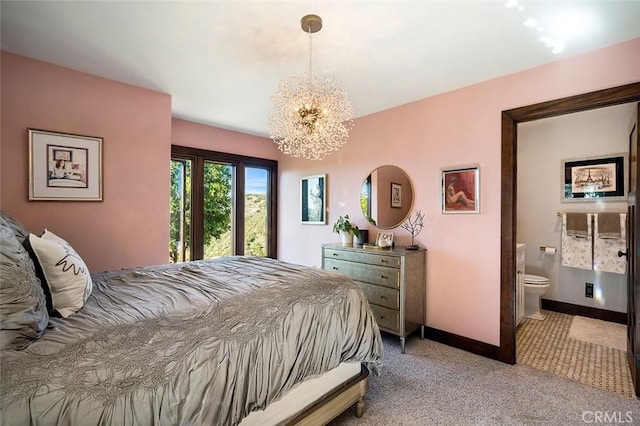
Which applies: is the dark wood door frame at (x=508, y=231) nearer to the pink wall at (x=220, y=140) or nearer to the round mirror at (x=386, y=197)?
the round mirror at (x=386, y=197)

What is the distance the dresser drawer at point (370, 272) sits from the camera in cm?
290

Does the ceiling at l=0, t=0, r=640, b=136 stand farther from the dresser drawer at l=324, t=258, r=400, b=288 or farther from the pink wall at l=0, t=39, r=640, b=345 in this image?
the dresser drawer at l=324, t=258, r=400, b=288

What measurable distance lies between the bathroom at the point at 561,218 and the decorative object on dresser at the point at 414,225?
4.97 ft

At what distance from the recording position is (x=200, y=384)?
3.82 feet

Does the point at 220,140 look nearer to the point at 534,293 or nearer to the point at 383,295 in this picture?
the point at 383,295

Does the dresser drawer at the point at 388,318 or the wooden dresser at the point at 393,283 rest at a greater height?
the wooden dresser at the point at 393,283

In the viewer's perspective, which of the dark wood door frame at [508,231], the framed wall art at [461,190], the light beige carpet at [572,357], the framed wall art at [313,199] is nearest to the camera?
the light beige carpet at [572,357]

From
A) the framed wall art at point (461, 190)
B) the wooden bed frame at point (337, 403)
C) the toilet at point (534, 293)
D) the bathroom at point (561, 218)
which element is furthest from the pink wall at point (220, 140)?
the toilet at point (534, 293)

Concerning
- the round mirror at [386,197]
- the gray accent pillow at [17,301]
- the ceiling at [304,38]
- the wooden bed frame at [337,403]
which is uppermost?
the ceiling at [304,38]

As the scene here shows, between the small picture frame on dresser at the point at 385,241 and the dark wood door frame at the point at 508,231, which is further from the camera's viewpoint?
the small picture frame on dresser at the point at 385,241

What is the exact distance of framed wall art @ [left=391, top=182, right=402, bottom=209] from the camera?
343cm

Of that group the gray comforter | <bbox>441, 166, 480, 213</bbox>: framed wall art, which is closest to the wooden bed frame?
the gray comforter

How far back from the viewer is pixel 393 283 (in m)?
2.89

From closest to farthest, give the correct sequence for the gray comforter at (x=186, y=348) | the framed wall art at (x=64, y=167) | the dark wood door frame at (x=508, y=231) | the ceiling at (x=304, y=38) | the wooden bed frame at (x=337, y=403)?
the gray comforter at (x=186, y=348) → the wooden bed frame at (x=337, y=403) → the ceiling at (x=304, y=38) → the framed wall art at (x=64, y=167) → the dark wood door frame at (x=508, y=231)
